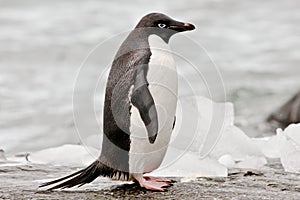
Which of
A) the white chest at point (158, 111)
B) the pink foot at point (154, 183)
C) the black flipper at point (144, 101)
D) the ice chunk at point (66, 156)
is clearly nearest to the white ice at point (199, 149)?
the ice chunk at point (66, 156)

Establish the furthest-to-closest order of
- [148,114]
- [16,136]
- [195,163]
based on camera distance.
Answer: [16,136] → [195,163] → [148,114]

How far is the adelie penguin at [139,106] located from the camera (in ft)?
12.3

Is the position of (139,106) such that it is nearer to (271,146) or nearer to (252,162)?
(252,162)

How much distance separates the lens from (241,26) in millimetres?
16641

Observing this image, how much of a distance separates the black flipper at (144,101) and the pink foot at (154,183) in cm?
27

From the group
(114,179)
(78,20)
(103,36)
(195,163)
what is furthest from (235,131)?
(78,20)

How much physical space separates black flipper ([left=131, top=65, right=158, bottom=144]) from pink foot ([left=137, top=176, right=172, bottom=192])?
27 cm

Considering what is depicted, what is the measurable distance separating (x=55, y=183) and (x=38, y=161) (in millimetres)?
1748

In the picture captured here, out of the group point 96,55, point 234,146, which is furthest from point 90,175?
point 96,55

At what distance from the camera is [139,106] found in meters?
3.72

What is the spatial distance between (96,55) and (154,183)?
348 inches

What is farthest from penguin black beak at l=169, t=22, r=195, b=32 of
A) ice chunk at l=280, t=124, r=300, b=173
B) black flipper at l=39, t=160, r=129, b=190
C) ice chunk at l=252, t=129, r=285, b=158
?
ice chunk at l=252, t=129, r=285, b=158

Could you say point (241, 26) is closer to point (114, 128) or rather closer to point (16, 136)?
point (16, 136)

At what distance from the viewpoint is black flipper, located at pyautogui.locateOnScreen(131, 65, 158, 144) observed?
3723 millimetres
